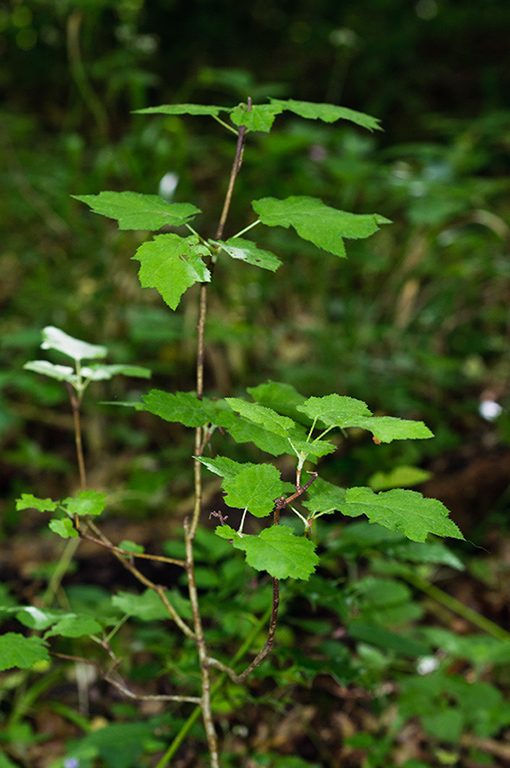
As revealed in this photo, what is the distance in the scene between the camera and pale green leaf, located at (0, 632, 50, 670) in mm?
702

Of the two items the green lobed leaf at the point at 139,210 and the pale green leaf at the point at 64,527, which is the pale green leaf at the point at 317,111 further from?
the pale green leaf at the point at 64,527

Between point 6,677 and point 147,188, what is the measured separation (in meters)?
1.66

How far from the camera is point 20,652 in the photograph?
28.5 inches

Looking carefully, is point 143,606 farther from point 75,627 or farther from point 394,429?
point 394,429

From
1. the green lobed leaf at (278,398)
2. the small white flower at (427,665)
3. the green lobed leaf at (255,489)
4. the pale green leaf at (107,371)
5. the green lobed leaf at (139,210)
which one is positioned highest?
the green lobed leaf at (139,210)

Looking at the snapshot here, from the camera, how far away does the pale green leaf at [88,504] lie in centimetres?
73

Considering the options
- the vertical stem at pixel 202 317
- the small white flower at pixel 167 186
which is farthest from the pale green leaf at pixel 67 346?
the small white flower at pixel 167 186

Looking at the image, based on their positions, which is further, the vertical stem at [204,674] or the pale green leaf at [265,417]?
the vertical stem at [204,674]

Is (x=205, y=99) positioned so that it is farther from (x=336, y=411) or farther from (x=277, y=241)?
(x=336, y=411)

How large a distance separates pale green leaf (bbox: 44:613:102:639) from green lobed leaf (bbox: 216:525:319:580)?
34 centimetres

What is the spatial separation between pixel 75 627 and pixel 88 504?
18 cm

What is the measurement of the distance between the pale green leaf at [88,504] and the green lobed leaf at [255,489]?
0.21 metres

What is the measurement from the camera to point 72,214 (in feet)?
8.03

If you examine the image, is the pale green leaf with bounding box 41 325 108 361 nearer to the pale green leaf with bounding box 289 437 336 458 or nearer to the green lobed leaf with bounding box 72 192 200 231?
the green lobed leaf with bounding box 72 192 200 231
